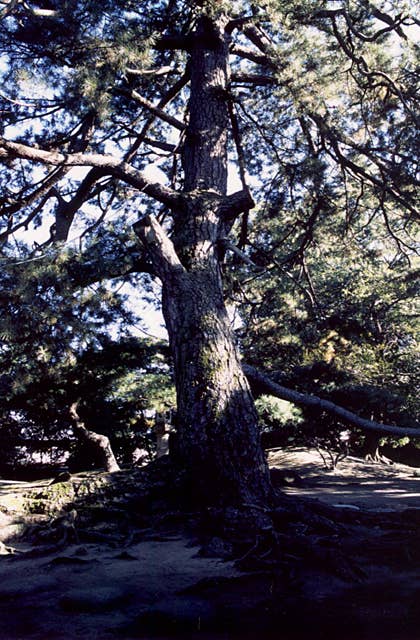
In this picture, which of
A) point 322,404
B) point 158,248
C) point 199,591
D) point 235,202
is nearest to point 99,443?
point 322,404

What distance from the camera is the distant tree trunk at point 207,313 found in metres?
4.40

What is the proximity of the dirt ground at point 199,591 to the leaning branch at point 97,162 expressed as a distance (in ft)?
11.3

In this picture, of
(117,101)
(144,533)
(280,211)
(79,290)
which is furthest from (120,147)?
(144,533)

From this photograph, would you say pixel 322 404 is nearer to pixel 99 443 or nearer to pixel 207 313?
pixel 207 313

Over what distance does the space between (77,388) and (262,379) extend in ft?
16.5

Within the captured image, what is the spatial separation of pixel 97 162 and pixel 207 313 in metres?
2.16

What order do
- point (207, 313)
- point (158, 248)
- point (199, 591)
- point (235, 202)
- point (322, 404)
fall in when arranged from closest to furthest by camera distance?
point (199, 591)
point (207, 313)
point (158, 248)
point (235, 202)
point (322, 404)

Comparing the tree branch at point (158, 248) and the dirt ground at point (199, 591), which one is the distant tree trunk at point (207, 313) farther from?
the dirt ground at point (199, 591)

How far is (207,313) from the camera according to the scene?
5.00 meters

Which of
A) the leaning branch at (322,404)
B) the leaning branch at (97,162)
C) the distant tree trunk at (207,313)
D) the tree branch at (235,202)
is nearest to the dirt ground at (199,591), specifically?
the distant tree trunk at (207,313)

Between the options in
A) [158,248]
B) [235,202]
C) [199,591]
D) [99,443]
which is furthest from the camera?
[99,443]

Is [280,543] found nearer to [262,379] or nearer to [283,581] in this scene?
[283,581]

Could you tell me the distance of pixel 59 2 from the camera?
17.5 feet

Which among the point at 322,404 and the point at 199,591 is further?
the point at 322,404
